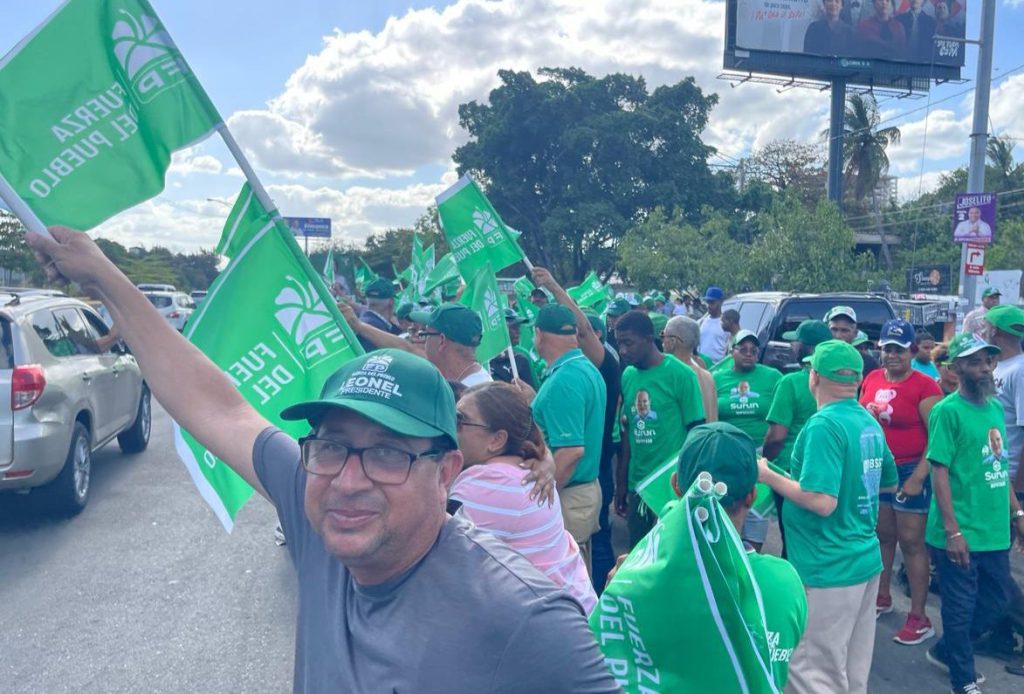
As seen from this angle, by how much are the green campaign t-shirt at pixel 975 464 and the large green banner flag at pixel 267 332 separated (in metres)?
3.11

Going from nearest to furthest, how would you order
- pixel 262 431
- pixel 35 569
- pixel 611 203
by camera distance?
1. pixel 262 431
2. pixel 35 569
3. pixel 611 203

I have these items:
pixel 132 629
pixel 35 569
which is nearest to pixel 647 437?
pixel 132 629

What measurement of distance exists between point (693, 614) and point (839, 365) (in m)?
2.18

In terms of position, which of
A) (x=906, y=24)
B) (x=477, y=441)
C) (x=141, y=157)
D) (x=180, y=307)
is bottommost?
(x=180, y=307)

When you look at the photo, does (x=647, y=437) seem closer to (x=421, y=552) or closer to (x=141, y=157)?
(x=141, y=157)

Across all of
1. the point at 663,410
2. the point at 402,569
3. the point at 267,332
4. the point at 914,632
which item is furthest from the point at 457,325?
the point at 914,632

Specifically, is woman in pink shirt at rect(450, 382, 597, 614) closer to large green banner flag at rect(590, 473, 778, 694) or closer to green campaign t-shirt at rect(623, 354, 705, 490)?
large green banner flag at rect(590, 473, 778, 694)

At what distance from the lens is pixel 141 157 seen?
115 inches

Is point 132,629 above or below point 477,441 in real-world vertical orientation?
below

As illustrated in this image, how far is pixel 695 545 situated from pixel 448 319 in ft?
8.60

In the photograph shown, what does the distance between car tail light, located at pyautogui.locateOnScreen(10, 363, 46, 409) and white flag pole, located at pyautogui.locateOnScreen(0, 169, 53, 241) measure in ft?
15.5

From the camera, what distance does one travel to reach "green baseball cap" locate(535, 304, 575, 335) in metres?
4.70

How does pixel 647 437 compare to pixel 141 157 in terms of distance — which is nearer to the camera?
pixel 141 157

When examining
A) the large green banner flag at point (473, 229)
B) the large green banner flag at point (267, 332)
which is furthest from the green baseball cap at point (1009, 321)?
the large green banner flag at point (267, 332)
